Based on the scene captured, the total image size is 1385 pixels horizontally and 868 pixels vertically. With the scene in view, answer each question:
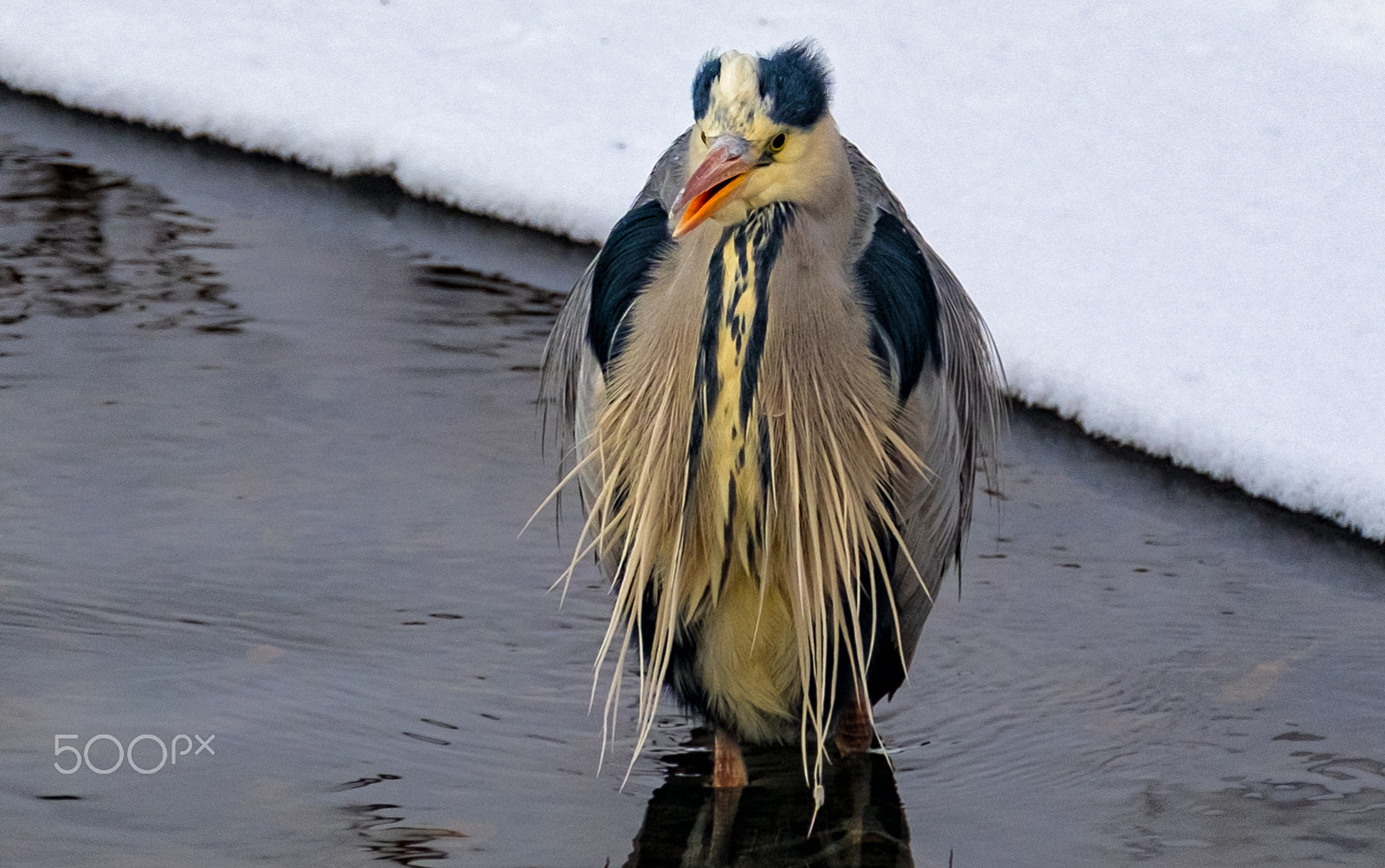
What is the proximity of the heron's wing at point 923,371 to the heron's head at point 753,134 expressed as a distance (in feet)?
1.03

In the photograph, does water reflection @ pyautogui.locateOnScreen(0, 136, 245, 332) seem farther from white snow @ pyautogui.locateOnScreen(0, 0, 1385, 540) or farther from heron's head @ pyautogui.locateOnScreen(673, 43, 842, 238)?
heron's head @ pyautogui.locateOnScreen(673, 43, 842, 238)

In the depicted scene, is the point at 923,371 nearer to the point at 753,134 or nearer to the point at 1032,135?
the point at 753,134

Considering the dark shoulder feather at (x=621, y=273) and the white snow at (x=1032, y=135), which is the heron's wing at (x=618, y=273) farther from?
the white snow at (x=1032, y=135)

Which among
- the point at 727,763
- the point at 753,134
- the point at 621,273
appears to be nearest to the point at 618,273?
the point at 621,273

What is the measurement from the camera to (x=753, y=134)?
2.31 m

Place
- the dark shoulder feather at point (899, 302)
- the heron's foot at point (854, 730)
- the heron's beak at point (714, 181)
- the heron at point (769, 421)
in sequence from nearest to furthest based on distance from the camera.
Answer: the heron's beak at point (714, 181) < the heron at point (769, 421) < the dark shoulder feather at point (899, 302) < the heron's foot at point (854, 730)

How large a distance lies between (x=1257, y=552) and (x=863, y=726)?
1.07 metres

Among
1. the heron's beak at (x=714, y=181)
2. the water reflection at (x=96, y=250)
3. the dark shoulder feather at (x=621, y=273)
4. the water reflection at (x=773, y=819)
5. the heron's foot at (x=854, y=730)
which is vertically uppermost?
the heron's beak at (x=714, y=181)

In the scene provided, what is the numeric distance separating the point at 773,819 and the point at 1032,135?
3.17 metres

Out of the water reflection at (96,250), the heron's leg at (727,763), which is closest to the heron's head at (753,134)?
the heron's leg at (727,763)

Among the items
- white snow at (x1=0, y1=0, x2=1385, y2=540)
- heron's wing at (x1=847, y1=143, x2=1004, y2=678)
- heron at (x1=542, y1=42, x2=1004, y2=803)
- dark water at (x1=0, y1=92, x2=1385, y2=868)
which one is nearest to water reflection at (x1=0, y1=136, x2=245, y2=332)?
dark water at (x1=0, y1=92, x2=1385, y2=868)

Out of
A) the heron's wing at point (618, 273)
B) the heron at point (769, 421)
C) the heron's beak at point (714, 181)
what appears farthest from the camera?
the heron's wing at point (618, 273)

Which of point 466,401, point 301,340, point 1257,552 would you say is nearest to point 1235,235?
point 1257,552

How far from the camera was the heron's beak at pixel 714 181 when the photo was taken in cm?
225
